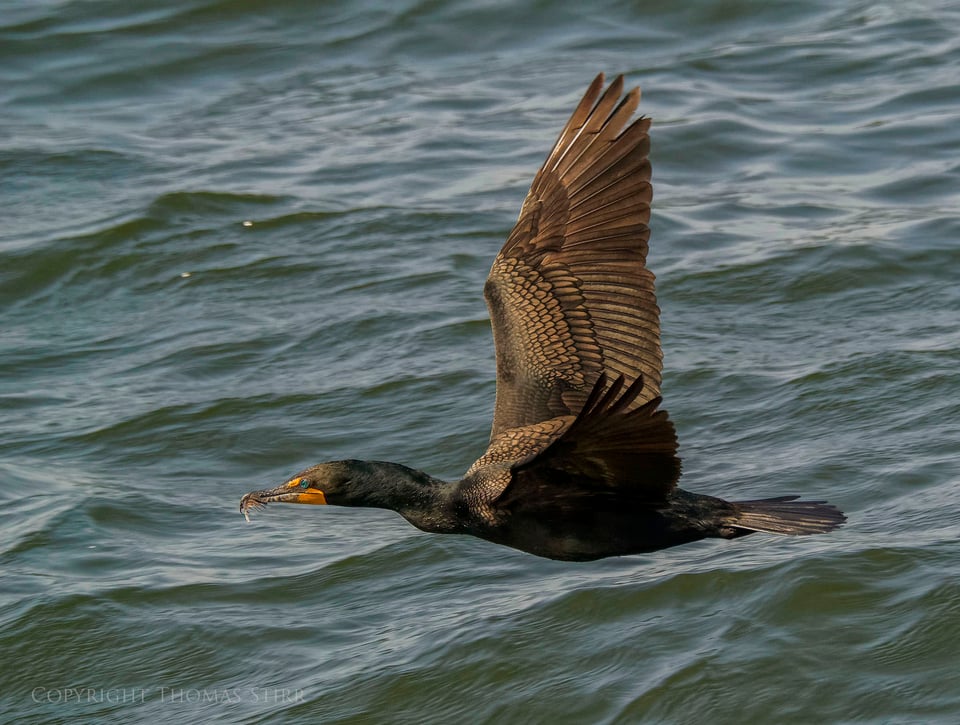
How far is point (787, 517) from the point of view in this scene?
17.2 ft

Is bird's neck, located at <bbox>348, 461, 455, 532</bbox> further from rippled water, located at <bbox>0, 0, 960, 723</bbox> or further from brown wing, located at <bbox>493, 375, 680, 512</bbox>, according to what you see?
rippled water, located at <bbox>0, 0, 960, 723</bbox>

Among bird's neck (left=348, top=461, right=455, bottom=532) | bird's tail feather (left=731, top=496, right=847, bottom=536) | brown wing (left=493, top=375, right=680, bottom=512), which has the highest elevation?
brown wing (left=493, top=375, right=680, bottom=512)

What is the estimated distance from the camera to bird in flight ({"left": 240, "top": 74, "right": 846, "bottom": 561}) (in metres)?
5.12

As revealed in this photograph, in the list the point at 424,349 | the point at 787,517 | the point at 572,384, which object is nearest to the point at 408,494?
the point at 572,384

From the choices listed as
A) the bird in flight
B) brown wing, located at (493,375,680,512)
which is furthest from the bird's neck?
brown wing, located at (493,375,680,512)

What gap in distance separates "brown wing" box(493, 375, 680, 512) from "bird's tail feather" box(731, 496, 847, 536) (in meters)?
0.39

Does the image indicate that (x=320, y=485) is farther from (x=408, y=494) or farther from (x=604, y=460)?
(x=604, y=460)

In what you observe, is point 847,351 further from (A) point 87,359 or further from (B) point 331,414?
(A) point 87,359

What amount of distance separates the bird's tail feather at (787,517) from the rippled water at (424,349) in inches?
28.2

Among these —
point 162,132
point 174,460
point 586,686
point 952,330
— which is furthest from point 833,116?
point 586,686

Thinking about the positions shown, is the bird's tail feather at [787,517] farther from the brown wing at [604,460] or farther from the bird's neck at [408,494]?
the bird's neck at [408,494]

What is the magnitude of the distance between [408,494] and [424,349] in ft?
11.3

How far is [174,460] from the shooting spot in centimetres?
804

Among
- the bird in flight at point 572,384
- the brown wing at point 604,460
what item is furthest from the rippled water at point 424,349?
the brown wing at point 604,460
